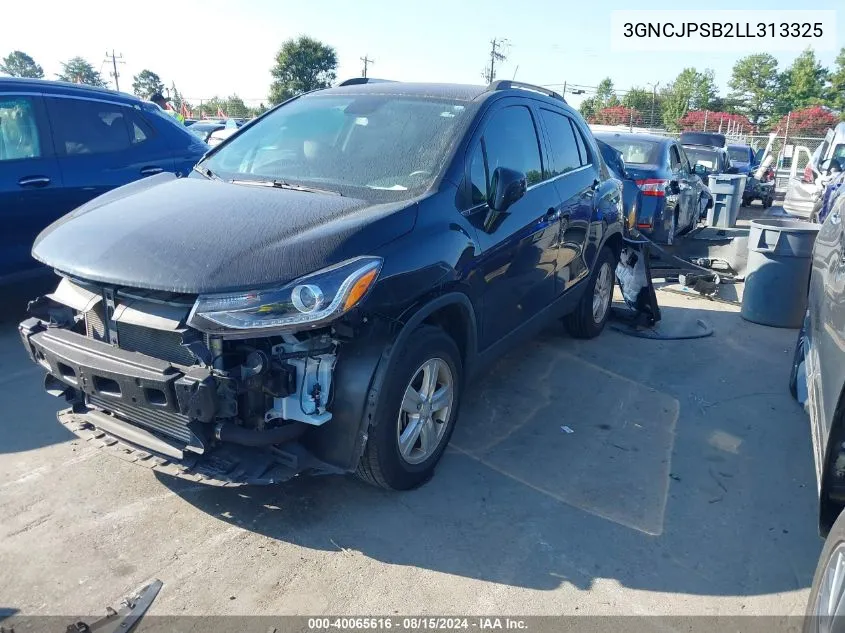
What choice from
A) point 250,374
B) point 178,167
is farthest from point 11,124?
point 250,374

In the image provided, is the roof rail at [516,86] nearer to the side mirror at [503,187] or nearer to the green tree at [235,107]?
the side mirror at [503,187]

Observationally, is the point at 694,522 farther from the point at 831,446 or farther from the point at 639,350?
the point at 639,350

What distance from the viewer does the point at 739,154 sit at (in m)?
19.8

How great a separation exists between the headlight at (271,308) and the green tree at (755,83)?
73.8 meters

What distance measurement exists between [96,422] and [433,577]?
1.69 m

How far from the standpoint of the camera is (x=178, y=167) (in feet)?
20.4

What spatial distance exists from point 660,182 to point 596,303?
394 centimetres

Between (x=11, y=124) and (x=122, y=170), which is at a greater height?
(x=11, y=124)

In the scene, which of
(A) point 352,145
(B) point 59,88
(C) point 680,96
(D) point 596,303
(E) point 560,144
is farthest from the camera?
(C) point 680,96

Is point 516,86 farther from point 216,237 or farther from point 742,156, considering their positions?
point 742,156

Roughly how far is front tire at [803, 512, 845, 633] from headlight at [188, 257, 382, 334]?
1873 mm

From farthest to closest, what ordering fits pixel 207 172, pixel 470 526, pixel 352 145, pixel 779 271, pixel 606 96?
pixel 606 96, pixel 779 271, pixel 207 172, pixel 352 145, pixel 470 526

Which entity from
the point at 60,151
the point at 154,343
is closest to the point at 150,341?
the point at 154,343

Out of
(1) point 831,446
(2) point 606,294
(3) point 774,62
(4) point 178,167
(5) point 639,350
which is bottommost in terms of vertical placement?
(5) point 639,350
